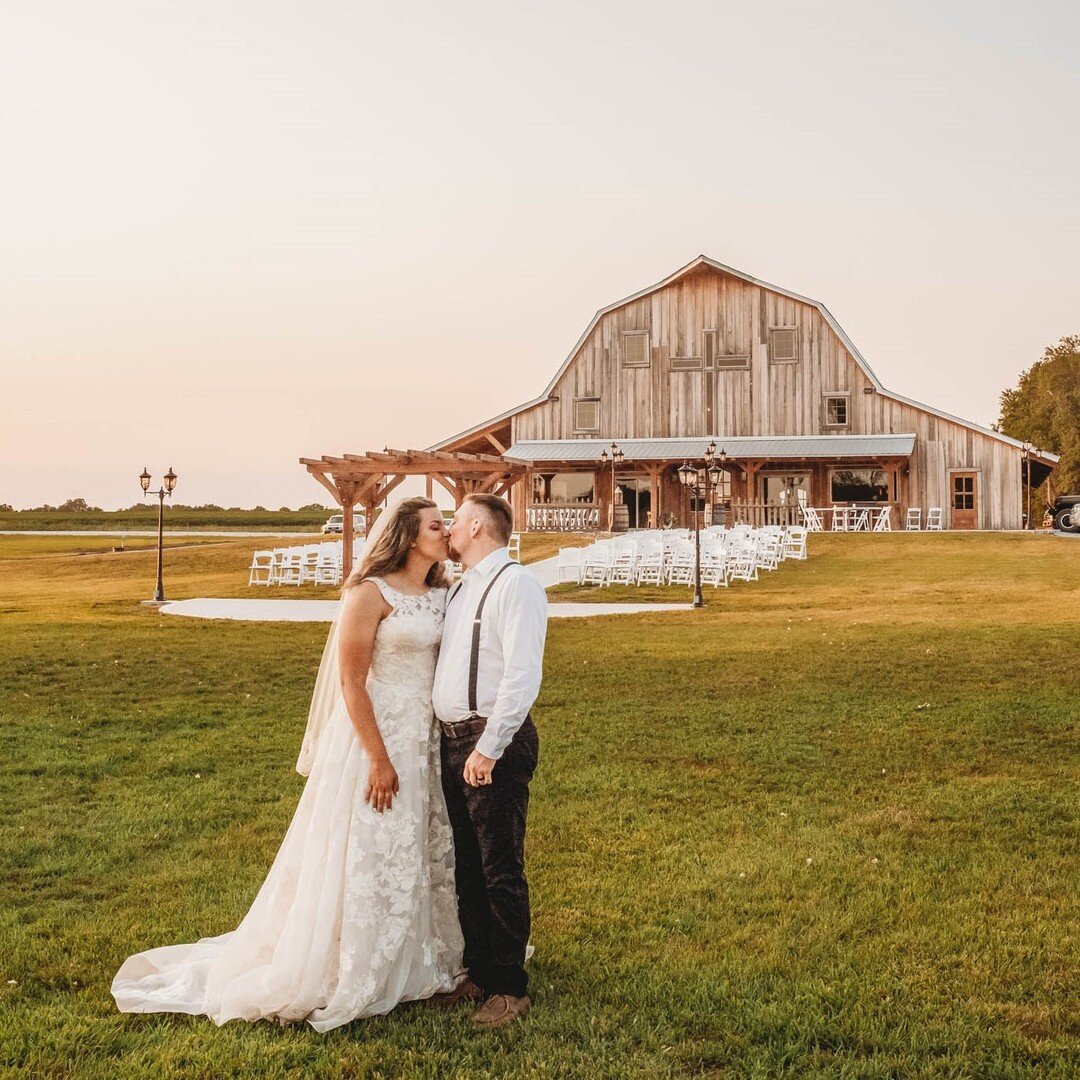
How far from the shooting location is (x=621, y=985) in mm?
4480

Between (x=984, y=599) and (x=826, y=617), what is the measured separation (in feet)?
13.2

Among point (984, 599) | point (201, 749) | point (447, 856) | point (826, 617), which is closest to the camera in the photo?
point (447, 856)

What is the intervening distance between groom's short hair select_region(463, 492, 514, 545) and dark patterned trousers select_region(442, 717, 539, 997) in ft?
2.21

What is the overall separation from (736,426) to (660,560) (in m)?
17.2

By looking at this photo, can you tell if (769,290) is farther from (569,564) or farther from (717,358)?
(569,564)

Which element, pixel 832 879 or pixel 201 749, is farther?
pixel 201 749

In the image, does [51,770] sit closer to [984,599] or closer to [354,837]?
[354,837]

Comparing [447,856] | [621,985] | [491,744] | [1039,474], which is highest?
[1039,474]

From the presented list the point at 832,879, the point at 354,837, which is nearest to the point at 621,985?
the point at 354,837

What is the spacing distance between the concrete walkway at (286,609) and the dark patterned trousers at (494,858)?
13468 millimetres

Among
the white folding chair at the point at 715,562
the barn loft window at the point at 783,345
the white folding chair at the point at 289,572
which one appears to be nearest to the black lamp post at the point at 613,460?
the barn loft window at the point at 783,345

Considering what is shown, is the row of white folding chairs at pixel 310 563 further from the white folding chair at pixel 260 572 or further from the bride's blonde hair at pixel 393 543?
Result: the bride's blonde hair at pixel 393 543

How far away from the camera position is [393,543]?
13.8ft

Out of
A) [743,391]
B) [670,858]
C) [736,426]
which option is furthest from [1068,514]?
[670,858]
